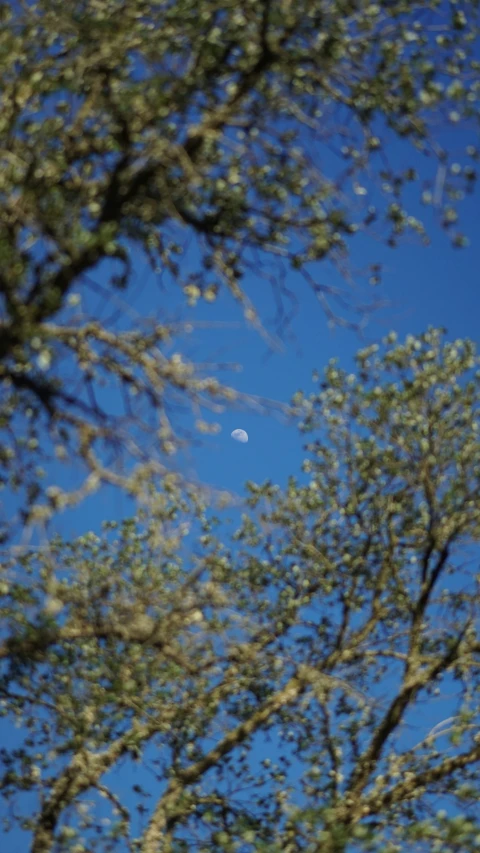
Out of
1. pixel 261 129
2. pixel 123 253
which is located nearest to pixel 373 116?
pixel 261 129

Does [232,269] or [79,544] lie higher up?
[79,544]

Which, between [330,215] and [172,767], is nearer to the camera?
[330,215]

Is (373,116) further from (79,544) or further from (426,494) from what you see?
(79,544)

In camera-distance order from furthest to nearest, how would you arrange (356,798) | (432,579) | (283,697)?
(283,697)
(432,579)
(356,798)

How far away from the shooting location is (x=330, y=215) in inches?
402

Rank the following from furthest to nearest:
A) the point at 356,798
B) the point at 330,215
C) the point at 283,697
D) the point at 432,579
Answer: the point at 283,697 → the point at 432,579 → the point at 356,798 → the point at 330,215

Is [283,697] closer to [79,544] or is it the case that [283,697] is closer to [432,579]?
[432,579]

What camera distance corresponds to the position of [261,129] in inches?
413

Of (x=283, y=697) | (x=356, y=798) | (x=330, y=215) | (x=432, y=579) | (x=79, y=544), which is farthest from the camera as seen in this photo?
(x=79, y=544)

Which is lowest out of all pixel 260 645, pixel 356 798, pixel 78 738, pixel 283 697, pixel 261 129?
pixel 356 798

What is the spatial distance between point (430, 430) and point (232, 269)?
645 cm

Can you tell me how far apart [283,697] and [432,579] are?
333cm

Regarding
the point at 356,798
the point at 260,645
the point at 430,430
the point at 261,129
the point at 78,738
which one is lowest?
the point at 356,798

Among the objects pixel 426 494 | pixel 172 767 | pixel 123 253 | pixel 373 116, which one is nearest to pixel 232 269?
pixel 123 253
